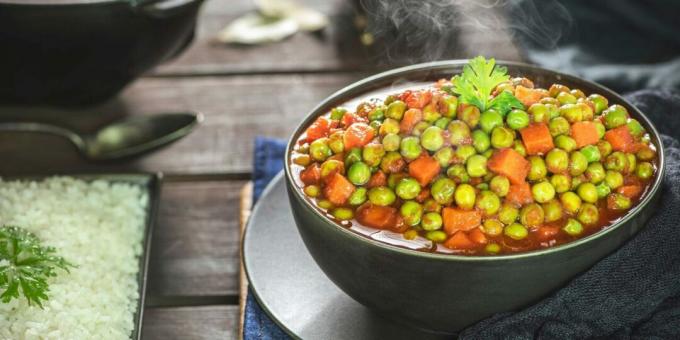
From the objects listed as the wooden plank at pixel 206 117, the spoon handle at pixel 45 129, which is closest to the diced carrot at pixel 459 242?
the wooden plank at pixel 206 117

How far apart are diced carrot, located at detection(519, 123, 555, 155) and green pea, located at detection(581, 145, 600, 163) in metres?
0.06

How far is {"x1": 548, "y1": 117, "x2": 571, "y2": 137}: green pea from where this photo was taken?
130 cm

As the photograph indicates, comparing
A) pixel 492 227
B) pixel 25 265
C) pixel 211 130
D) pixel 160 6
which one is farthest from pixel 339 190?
pixel 211 130

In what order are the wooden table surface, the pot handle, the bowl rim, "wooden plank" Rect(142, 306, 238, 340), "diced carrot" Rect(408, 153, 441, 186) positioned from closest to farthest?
the bowl rim < "diced carrot" Rect(408, 153, 441, 186) < "wooden plank" Rect(142, 306, 238, 340) < the wooden table surface < the pot handle

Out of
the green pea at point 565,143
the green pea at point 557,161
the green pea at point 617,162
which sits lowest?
the green pea at point 617,162

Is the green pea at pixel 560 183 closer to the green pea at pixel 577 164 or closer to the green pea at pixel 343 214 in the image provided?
the green pea at pixel 577 164

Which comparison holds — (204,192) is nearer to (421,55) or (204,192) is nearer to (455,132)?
(421,55)

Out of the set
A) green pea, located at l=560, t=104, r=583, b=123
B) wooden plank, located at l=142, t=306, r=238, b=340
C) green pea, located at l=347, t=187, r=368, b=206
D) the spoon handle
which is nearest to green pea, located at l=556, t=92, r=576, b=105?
green pea, located at l=560, t=104, r=583, b=123

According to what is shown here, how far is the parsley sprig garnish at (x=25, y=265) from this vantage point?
139 cm

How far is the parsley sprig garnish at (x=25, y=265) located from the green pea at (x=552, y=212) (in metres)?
0.81

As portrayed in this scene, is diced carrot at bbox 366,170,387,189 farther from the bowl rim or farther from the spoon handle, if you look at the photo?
the spoon handle

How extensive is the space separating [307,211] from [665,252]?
0.58 m

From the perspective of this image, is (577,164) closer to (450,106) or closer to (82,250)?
(450,106)

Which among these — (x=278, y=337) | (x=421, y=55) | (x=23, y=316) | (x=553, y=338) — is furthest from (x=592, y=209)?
(x=23, y=316)
